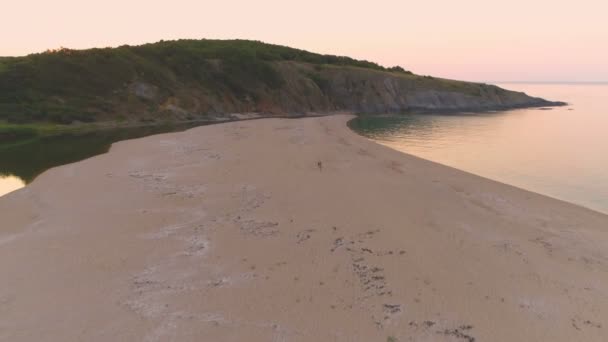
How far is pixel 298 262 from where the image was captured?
10812mm

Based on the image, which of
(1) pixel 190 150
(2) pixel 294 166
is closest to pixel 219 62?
(1) pixel 190 150

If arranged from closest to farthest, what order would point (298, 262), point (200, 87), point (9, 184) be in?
point (298, 262)
point (9, 184)
point (200, 87)

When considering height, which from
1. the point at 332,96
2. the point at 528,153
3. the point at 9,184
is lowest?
the point at 528,153

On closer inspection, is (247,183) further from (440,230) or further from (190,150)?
(190,150)

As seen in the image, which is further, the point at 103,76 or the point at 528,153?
the point at 103,76

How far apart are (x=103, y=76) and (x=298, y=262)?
224 ft

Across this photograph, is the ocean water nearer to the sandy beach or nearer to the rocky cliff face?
the sandy beach

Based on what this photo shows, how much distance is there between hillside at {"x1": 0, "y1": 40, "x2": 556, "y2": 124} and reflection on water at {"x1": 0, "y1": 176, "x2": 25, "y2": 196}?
3259cm

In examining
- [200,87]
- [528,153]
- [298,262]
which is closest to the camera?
[298,262]

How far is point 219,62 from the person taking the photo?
8544 cm

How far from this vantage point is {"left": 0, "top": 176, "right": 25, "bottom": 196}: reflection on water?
20816mm

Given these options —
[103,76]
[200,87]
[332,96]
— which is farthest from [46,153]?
[332,96]

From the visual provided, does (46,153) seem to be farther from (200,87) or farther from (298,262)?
(200,87)

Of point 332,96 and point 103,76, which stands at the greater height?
point 103,76
